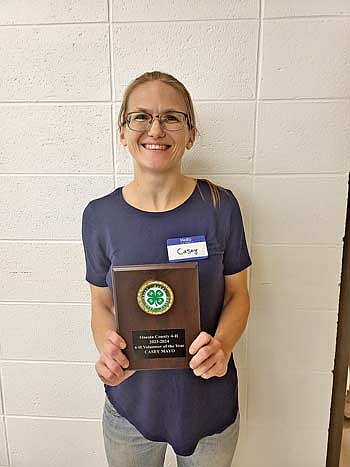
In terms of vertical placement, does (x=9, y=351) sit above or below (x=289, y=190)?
below

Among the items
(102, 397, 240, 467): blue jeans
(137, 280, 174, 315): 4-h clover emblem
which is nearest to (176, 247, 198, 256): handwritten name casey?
(137, 280, 174, 315): 4-h clover emblem

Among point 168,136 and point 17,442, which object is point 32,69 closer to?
point 168,136

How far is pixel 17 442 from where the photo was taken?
157 centimetres

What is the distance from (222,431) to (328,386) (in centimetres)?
44

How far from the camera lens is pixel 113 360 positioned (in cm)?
101

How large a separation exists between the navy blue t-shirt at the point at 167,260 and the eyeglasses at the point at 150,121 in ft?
0.54

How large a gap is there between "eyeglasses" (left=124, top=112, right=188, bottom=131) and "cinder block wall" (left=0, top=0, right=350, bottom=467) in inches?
9.4

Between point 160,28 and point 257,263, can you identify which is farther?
point 257,263

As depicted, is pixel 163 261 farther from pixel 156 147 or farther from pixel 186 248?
pixel 156 147

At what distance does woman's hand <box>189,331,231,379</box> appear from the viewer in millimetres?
995

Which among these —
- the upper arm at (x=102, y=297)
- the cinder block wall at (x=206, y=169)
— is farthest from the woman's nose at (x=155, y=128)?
the upper arm at (x=102, y=297)

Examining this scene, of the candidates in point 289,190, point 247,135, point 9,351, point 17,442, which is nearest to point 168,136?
point 247,135

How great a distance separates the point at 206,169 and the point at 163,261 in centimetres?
35

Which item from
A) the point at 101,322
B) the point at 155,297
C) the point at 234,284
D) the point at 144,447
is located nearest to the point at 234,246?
the point at 234,284
